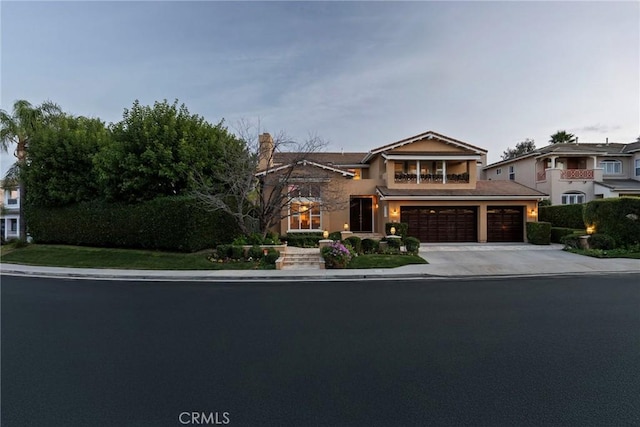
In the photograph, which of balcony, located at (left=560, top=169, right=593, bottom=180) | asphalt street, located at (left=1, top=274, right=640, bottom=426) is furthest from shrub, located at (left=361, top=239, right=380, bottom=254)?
balcony, located at (left=560, top=169, right=593, bottom=180)

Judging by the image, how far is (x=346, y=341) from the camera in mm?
5648

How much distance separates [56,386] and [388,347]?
15.0 ft

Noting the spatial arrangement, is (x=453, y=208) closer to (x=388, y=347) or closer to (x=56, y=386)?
(x=388, y=347)

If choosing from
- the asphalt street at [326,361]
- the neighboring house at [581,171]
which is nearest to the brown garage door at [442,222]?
the neighboring house at [581,171]

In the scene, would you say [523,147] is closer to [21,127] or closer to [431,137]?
[431,137]

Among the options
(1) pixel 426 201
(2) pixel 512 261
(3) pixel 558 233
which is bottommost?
(2) pixel 512 261

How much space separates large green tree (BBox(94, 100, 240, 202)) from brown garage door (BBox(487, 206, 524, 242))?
1781cm

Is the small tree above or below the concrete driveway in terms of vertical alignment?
above

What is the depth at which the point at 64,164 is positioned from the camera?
20.4m

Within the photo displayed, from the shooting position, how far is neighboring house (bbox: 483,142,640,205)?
88.1 ft

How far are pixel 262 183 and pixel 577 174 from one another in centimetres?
2557

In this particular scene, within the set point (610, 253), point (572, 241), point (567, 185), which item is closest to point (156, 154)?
point (572, 241)

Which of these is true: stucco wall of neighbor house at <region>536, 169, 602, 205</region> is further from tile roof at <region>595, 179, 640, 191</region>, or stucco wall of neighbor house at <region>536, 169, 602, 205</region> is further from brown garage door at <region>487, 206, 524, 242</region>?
brown garage door at <region>487, 206, 524, 242</region>

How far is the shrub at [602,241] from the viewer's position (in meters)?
17.3
